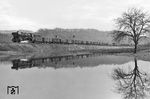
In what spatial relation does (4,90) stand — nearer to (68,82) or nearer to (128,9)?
(68,82)

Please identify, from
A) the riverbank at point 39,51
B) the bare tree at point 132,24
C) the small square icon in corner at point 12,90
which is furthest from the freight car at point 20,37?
the small square icon in corner at point 12,90

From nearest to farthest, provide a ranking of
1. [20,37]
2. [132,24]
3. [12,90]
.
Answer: [12,90]
[132,24]
[20,37]

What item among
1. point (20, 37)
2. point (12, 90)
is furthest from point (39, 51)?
point (12, 90)

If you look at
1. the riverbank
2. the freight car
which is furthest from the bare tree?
the freight car

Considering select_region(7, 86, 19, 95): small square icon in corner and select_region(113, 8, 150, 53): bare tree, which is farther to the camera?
select_region(113, 8, 150, 53): bare tree

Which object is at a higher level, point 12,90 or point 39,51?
point 12,90

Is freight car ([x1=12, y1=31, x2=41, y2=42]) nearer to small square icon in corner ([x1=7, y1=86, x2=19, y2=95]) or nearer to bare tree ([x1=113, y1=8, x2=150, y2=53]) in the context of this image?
bare tree ([x1=113, y1=8, x2=150, y2=53])

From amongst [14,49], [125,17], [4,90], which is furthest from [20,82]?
[14,49]

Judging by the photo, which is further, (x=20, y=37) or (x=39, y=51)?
(x=20, y=37)

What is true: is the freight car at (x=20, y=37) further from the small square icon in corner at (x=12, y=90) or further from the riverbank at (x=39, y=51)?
the small square icon in corner at (x=12, y=90)

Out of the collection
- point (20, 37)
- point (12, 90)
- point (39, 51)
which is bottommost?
point (39, 51)

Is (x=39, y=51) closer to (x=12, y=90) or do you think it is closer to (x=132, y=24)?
(x=132, y=24)

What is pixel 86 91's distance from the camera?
517 inches

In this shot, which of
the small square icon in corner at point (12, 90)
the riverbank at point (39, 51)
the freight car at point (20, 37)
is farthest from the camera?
the freight car at point (20, 37)
